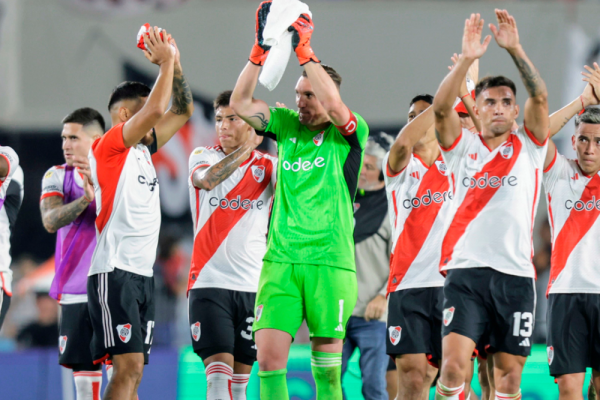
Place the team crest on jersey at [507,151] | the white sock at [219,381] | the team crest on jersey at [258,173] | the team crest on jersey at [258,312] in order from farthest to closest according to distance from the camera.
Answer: the team crest on jersey at [258,173], the white sock at [219,381], the team crest on jersey at [507,151], the team crest on jersey at [258,312]

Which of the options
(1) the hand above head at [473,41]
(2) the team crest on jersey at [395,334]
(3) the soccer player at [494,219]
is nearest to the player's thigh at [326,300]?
(3) the soccer player at [494,219]

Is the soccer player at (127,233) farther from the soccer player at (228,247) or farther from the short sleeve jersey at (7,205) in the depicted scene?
the short sleeve jersey at (7,205)

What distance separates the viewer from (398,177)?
634 centimetres

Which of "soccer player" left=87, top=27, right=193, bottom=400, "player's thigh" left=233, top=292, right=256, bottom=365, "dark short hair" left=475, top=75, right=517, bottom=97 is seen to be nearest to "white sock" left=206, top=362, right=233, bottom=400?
"player's thigh" left=233, top=292, right=256, bottom=365

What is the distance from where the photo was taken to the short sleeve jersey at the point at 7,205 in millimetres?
6398

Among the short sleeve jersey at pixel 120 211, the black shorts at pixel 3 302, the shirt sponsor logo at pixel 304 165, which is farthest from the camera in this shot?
the black shorts at pixel 3 302

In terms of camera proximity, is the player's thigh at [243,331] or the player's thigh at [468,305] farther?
the player's thigh at [243,331]

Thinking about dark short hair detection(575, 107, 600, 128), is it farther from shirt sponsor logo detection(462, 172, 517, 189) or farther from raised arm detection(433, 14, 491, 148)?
raised arm detection(433, 14, 491, 148)

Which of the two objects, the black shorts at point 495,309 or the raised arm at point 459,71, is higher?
the raised arm at point 459,71

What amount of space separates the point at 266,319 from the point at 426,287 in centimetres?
177

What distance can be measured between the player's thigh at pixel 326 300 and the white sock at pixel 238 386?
154 cm

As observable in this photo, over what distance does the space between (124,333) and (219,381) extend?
3.26 feet

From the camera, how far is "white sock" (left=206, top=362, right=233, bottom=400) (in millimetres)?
6004

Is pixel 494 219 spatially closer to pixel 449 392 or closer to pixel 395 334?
pixel 449 392
